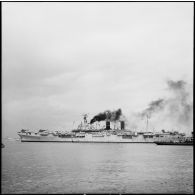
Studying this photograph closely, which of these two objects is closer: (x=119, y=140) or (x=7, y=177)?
(x=7, y=177)

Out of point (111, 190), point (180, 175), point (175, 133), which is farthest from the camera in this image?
point (175, 133)

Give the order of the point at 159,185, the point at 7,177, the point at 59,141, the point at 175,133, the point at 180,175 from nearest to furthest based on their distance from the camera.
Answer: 1. the point at 159,185
2. the point at 7,177
3. the point at 180,175
4. the point at 175,133
5. the point at 59,141

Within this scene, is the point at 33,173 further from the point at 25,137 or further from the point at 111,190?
the point at 25,137

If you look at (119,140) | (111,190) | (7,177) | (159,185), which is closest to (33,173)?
(7,177)

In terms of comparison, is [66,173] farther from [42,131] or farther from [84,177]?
[42,131]

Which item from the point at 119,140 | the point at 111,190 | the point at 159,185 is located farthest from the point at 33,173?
the point at 119,140

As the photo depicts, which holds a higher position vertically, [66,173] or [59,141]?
[66,173]
